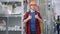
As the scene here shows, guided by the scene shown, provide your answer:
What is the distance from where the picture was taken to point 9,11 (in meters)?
3.99

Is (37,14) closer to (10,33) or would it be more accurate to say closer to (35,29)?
(35,29)

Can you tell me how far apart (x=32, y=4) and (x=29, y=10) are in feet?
0.36

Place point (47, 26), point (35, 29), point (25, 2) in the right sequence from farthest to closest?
point (47, 26) < point (25, 2) < point (35, 29)

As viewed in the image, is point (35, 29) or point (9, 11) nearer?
point (35, 29)

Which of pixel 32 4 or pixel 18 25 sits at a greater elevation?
pixel 32 4

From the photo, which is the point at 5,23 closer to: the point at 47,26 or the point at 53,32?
the point at 47,26

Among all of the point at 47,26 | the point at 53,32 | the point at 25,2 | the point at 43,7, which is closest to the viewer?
the point at 25,2

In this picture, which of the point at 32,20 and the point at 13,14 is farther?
the point at 13,14

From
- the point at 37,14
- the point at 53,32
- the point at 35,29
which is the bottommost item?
the point at 53,32

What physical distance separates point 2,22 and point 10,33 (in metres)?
0.25

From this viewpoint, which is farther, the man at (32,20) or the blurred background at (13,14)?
the blurred background at (13,14)

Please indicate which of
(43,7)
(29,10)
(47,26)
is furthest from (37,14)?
(47,26)

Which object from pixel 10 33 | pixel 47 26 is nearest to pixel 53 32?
pixel 47 26

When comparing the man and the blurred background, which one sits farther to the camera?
the blurred background
